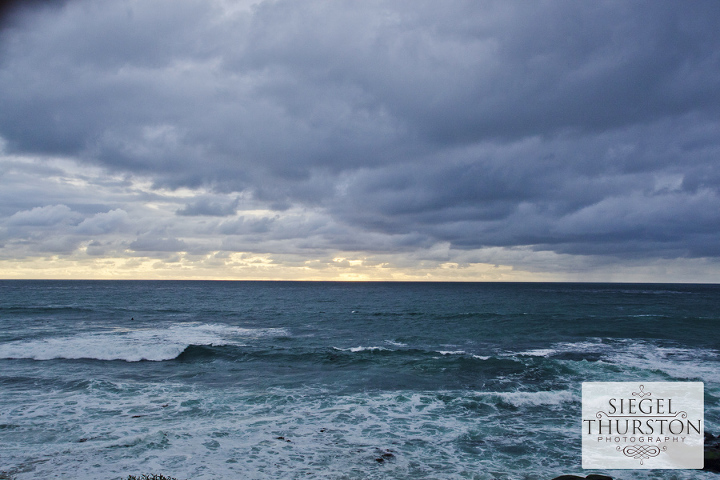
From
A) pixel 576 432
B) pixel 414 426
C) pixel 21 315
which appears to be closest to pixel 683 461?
pixel 576 432

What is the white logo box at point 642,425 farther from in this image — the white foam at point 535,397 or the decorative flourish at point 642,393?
the white foam at point 535,397

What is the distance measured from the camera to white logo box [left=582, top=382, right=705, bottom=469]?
1408cm

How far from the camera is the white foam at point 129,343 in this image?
3044 centimetres

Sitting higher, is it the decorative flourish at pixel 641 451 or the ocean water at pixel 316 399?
the decorative flourish at pixel 641 451

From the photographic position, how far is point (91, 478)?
40.2 ft

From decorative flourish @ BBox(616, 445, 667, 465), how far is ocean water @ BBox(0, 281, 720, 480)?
107 cm

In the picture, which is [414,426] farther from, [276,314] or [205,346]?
→ [276,314]

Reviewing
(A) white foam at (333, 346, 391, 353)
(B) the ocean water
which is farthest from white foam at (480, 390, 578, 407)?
(A) white foam at (333, 346, 391, 353)

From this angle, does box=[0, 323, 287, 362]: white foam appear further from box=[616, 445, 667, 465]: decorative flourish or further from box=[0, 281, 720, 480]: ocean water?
box=[616, 445, 667, 465]: decorative flourish

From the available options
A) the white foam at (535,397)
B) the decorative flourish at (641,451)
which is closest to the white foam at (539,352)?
the white foam at (535,397)

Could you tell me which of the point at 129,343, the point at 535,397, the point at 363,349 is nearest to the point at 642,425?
the point at 535,397

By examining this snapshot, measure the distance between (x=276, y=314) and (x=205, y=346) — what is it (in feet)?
105

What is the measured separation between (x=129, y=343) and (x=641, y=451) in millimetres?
37370

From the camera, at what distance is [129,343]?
35156 mm
